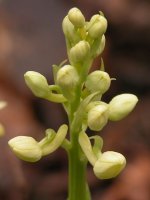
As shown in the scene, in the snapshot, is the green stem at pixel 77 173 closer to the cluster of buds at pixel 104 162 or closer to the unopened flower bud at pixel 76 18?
the cluster of buds at pixel 104 162

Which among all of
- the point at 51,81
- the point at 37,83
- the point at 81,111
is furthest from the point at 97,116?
the point at 51,81

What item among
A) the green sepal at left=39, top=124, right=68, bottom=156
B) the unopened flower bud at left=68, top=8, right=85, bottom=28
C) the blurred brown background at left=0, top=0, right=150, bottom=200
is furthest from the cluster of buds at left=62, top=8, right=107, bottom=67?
the blurred brown background at left=0, top=0, right=150, bottom=200

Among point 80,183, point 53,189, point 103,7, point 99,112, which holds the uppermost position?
point 99,112

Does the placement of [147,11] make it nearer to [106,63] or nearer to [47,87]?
[106,63]

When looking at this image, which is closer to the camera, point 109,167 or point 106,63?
point 109,167

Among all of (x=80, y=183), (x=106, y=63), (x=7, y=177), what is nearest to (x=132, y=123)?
(x=106, y=63)

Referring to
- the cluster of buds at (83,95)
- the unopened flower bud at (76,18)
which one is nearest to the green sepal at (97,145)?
the cluster of buds at (83,95)

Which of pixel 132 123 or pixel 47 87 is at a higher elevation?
pixel 47 87
